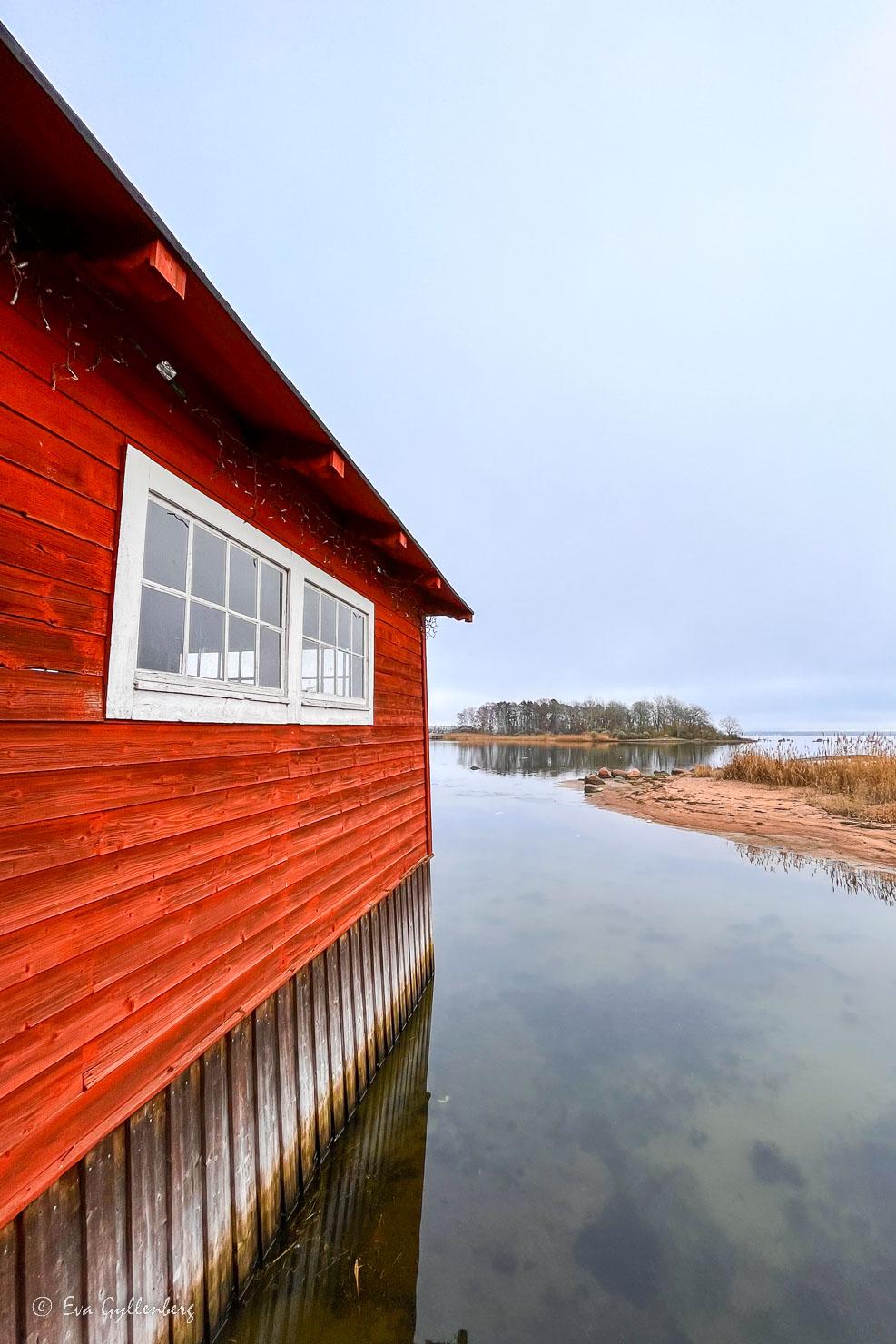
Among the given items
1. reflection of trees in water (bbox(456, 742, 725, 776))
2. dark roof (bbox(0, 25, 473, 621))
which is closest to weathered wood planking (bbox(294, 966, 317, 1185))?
dark roof (bbox(0, 25, 473, 621))

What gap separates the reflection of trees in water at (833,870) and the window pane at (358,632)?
9.93 m

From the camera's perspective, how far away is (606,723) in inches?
2709

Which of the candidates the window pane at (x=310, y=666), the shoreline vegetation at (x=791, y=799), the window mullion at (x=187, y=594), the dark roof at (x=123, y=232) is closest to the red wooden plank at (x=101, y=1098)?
the window mullion at (x=187, y=594)

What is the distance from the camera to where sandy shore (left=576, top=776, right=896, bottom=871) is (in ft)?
39.5

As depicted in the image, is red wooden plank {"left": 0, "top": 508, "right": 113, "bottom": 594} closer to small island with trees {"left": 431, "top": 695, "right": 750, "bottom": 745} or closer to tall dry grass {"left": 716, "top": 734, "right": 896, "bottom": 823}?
tall dry grass {"left": 716, "top": 734, "right": 896, "bottom": 823}

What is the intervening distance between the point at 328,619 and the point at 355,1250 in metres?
3.94

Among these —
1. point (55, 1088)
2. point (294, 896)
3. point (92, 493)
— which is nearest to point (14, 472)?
point (92, 493)

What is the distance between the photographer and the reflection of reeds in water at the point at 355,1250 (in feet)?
8.68

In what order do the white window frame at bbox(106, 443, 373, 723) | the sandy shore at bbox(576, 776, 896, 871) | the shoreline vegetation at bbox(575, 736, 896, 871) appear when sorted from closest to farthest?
the white window frame at bbox(106, 443, 373, 723), the sandy shore at bbox(576, 776, 896, 871), the shoreline vegetation at bbox(575, 736, 896, 871)

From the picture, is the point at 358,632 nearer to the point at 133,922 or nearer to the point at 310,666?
the point at 310,666

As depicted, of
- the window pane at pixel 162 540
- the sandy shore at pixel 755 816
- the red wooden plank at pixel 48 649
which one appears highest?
the window pane at pixel 162 540

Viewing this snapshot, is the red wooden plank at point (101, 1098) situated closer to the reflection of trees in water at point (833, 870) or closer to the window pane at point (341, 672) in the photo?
the window pane at point (341, 672)

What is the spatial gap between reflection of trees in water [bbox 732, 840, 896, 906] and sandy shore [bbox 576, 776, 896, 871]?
1.32 ft

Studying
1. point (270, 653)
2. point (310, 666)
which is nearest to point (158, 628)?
point (270, 653)
